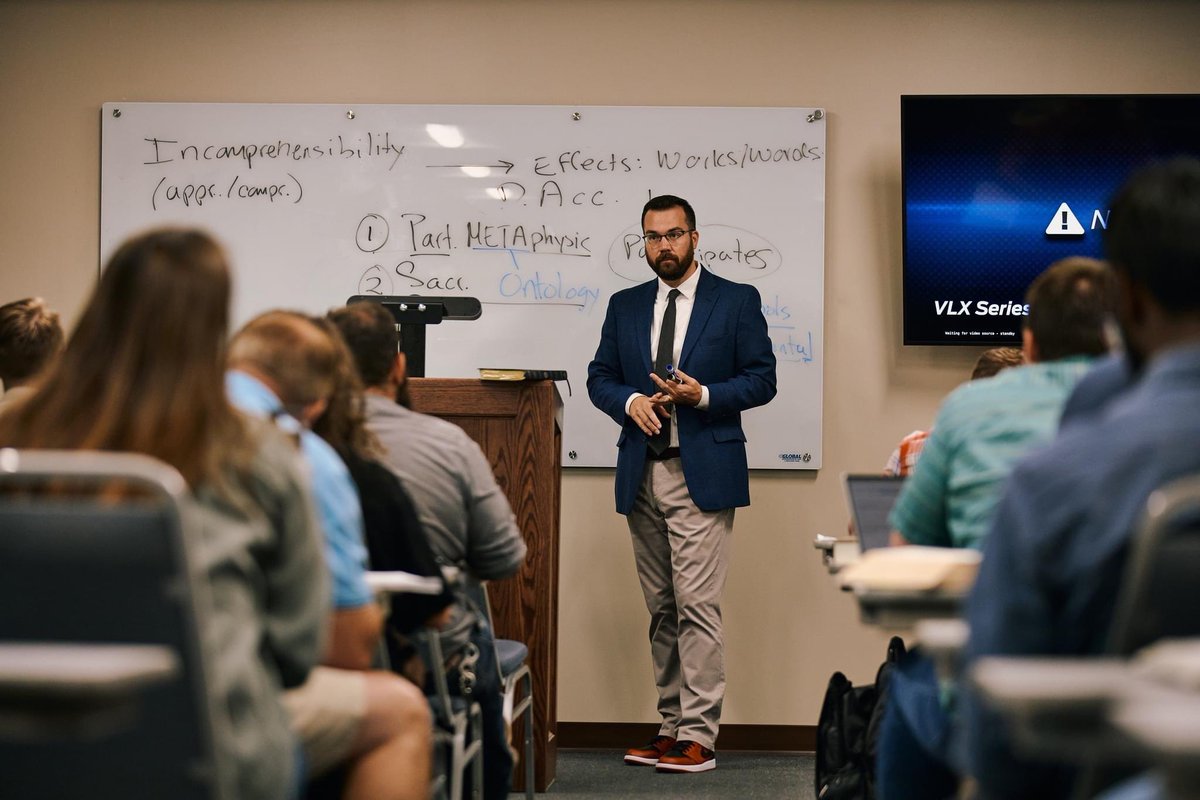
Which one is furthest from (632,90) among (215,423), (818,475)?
(215,423)

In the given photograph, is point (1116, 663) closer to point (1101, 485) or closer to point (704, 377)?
point (1101, 485)

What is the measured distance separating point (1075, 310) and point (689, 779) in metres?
2.73

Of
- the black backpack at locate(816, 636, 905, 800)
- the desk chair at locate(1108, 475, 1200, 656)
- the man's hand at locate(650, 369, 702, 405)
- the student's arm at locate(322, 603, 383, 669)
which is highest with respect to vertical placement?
the man's hand at locate(650, 369, 702, 405)

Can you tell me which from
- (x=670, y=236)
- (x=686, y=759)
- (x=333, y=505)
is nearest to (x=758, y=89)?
(x=670, y=236)

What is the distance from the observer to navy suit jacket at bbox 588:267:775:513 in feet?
15.7

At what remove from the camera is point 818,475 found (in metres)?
5.27

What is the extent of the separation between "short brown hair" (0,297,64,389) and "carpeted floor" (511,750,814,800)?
1.94 m

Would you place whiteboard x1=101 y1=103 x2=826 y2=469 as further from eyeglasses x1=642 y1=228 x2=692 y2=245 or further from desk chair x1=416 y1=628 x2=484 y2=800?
desk chair x1=416 y1=628 x2=484 y2=800

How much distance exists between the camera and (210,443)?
1.65m

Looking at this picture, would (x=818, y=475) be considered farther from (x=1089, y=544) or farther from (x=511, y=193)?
(x=1089, y=544)

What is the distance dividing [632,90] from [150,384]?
3932 mm

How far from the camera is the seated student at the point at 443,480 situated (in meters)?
2.91

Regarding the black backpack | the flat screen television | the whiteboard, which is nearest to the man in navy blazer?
the whiteboard

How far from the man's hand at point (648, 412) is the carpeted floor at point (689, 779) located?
1165 millimetres
